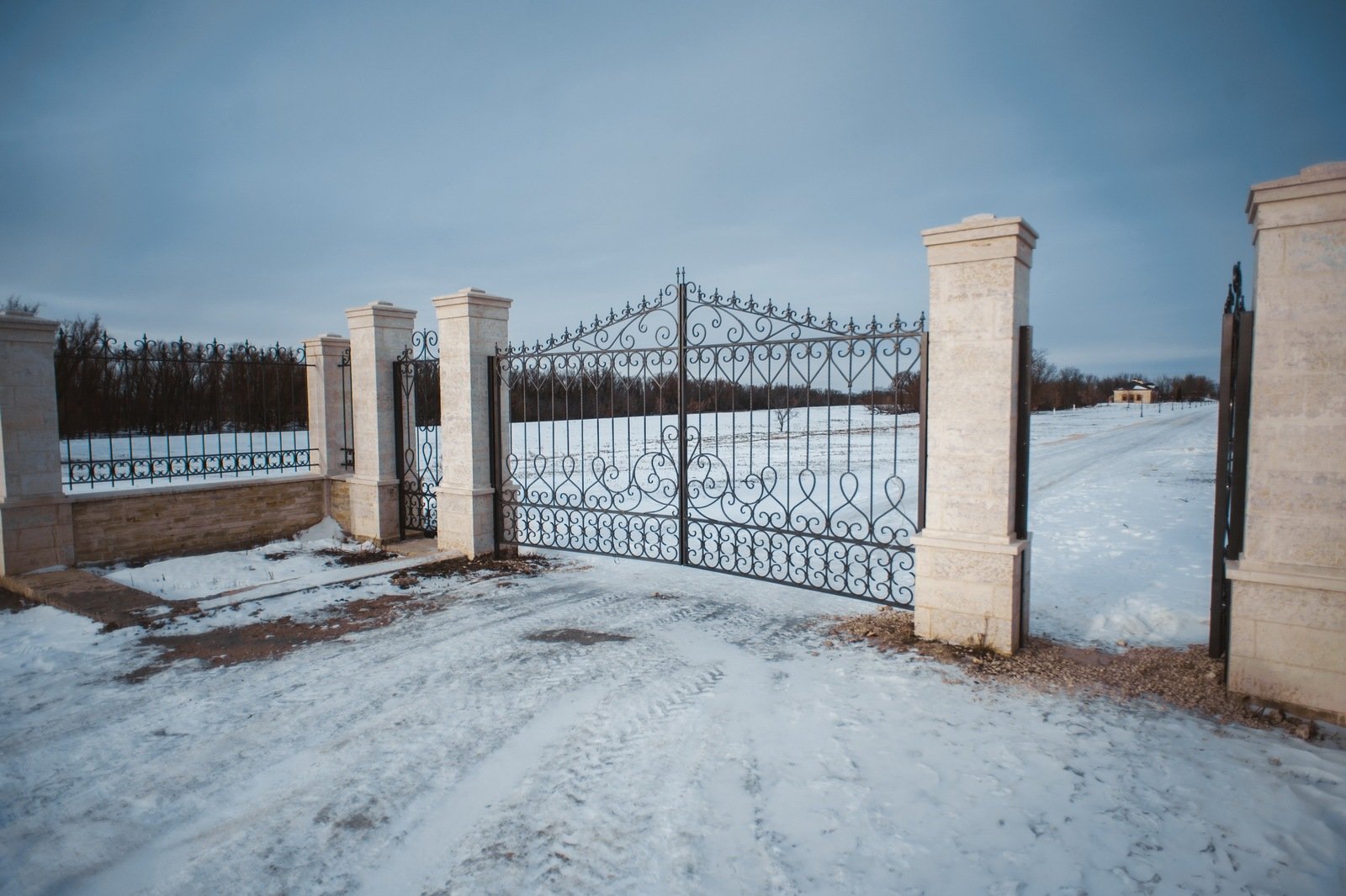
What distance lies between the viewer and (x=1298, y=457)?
4191mm

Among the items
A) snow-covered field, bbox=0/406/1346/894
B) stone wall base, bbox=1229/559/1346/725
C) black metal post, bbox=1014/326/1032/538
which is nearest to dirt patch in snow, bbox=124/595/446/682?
snow-covered field, bbox=0/406/1346/894

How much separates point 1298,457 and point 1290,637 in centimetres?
109

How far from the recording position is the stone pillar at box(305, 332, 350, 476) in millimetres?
10484

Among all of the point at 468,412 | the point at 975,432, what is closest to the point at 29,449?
the point at 468,412

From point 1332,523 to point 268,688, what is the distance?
22.4 ft

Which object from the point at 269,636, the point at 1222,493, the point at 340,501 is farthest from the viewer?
the point at 340,501

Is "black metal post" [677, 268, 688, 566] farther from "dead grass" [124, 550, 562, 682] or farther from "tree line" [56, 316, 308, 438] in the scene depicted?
"tree line" [56, 316, 308, 438]

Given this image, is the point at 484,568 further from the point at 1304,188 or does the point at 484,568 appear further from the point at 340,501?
the point at 1304,188

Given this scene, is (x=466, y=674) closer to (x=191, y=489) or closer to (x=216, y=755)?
(x=216, y=755)

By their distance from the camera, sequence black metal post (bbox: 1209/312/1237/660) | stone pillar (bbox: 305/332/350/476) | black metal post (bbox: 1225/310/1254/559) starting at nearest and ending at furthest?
1. black metal post (bbox: 1225/310/1254/559)
2. black metal post (bbox: 1209/312/1237/660)
3. stone pillar (bbox: 305/332/350/476)

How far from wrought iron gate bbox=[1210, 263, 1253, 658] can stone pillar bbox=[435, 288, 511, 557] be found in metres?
7.12

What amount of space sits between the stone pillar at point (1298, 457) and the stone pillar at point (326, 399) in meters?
10.6

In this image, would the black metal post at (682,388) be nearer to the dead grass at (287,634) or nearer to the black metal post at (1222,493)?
the dead grass at (287,634)

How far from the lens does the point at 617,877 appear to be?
285cm
